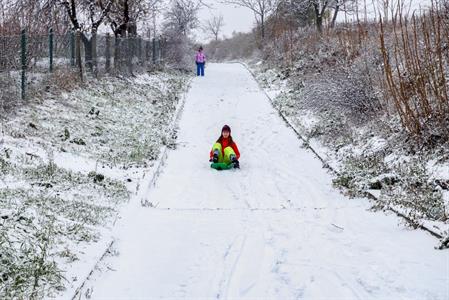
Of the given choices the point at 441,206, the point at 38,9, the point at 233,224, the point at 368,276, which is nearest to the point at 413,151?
the point at 441,206

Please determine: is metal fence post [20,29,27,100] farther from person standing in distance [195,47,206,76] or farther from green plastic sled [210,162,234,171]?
person standing in distance [195,47,206,76]

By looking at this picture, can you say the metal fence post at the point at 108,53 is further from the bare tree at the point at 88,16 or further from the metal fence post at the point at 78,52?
the metal fence post at the point at 78,52

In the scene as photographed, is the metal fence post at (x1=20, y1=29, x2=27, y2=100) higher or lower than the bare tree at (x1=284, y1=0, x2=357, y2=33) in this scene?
lower

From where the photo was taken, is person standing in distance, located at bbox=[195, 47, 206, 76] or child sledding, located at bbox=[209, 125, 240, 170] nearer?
child sledding, located at bbox=[209, 125, 240, 170]

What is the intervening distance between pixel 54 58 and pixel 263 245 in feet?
37.9

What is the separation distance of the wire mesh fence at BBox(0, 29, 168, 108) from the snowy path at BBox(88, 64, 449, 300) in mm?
4344

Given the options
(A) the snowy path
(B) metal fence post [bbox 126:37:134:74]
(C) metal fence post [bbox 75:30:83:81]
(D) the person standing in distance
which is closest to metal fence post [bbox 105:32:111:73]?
(B) metal fence post [bbox 126:37:134:74]

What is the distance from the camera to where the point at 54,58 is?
15.7 metres

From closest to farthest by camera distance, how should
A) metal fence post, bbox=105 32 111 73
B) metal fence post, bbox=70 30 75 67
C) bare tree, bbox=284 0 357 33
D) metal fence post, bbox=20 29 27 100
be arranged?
metal fence post, bbox=20 29 27 100 < metal fence post, bbox=70 30 75 67 < metal fence post, bbox=105 32 111 73 < bare tree, bbox=284 0 357 33

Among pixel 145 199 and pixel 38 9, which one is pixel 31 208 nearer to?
pixel 145 199

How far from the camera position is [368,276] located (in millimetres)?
5230

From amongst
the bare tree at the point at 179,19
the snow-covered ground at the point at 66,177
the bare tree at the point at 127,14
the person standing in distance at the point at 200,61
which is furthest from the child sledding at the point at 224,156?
the bare tree at the point at 179,19

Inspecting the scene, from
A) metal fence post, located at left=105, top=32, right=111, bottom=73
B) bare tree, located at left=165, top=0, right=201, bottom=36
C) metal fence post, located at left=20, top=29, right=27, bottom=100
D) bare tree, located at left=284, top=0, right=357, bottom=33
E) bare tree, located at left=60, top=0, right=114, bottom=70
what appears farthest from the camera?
bare tree, located at left=165, top=0, right=201, bottom=36

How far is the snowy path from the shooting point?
16.6ft
